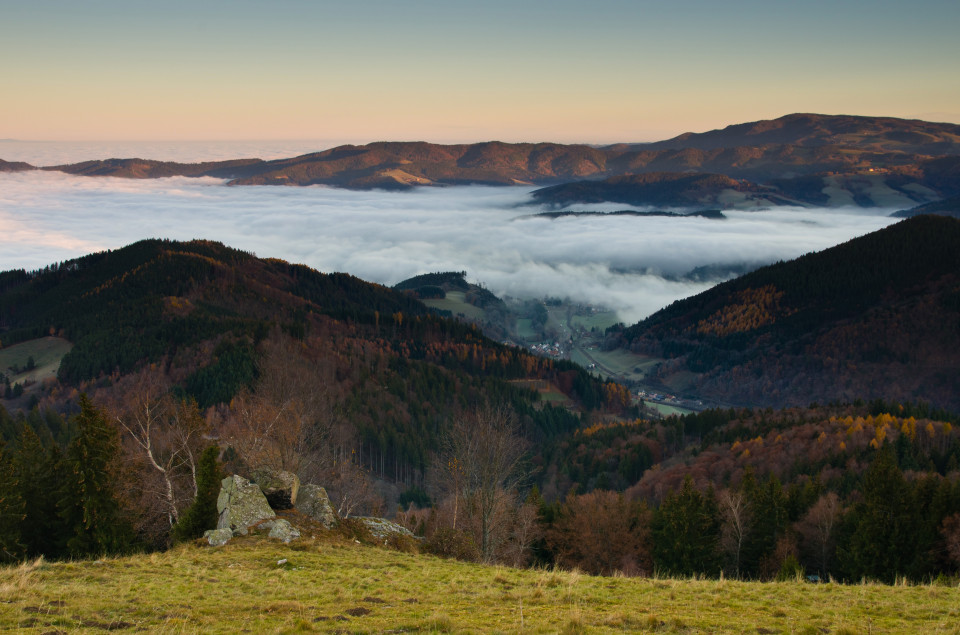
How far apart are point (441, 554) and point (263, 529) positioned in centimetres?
1069

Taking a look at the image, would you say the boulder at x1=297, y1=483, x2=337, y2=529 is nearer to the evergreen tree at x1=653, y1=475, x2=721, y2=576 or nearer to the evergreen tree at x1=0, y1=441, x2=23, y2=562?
the evergreen tree at x1=0, y1=441, x2=23, y2=562

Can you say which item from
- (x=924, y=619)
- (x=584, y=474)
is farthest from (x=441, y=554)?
(x=584, y=474)

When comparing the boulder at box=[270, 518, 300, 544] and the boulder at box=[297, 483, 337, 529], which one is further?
the boulder at box=[297, 483, 337, 529]

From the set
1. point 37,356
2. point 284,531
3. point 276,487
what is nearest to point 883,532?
point 284,531

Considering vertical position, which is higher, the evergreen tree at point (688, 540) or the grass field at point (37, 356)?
the evergreen tree at point (688, 540)

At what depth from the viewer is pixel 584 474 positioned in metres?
111

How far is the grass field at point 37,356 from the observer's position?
172625mm

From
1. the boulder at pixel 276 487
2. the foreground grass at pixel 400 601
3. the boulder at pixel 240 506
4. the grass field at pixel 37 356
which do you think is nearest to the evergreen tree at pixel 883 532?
the foreground grass at pixel 400 601

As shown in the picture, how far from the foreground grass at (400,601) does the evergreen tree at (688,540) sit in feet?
91.7

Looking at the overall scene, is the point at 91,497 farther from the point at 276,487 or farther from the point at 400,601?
the point at 400,601

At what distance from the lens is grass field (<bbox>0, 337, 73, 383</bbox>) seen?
173 meters

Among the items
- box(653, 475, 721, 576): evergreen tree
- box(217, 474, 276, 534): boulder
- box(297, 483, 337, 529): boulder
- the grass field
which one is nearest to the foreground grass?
box(217, 474, 276, 534): boulder

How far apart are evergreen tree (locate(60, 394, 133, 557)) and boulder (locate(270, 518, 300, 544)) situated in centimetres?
1121

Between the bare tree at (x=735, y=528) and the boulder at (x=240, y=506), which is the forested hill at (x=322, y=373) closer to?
the bare tree at (x=735, y=528)
